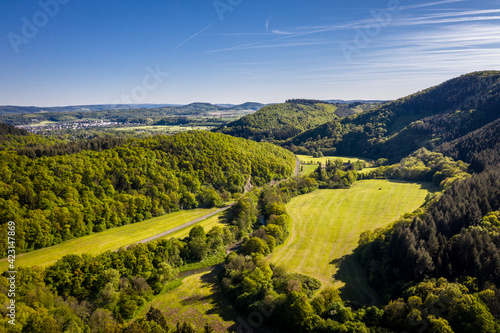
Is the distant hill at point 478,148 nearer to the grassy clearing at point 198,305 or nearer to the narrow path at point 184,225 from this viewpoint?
the narrow path at point 184,225

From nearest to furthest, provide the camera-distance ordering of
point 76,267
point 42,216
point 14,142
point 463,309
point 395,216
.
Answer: point 463,309 → point 76,267 → point 42,216 → point 395,216 → point 14,142

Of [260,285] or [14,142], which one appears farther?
[14,142]

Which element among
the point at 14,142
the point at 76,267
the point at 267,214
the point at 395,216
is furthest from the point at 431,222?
the point at 14,142

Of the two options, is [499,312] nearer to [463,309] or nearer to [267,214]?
[463,309]

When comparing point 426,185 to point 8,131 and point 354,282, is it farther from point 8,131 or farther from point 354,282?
point 8,131

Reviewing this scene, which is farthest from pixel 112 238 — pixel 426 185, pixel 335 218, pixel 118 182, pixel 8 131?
pixel 426 185

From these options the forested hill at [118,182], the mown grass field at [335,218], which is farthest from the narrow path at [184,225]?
the mown grass field at [335,218]

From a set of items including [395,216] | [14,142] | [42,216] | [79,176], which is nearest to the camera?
[42,216]

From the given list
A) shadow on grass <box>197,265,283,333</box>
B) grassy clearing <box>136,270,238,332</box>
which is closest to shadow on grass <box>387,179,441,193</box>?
shadow on grass <box>197,265,283,333</box>
